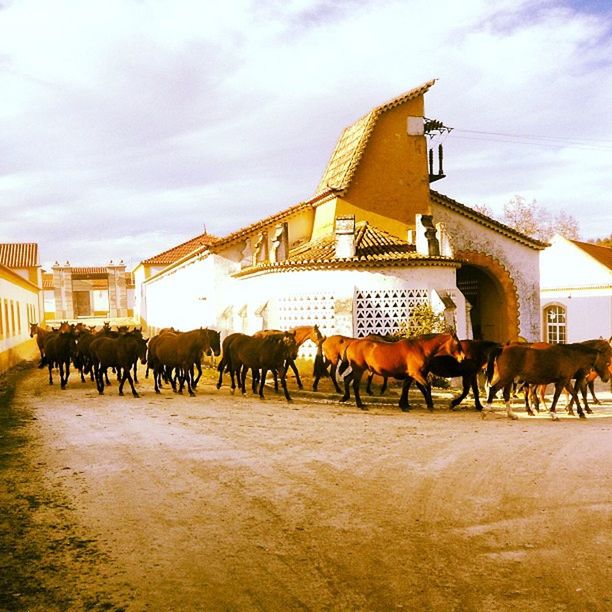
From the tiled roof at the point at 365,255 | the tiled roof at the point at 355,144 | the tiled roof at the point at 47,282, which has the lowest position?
the tiled roof at the point at 365,255

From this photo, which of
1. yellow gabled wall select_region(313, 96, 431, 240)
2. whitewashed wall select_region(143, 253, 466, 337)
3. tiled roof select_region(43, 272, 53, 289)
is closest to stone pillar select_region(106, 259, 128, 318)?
tiled roof select_region(43, 272, 53, 289)

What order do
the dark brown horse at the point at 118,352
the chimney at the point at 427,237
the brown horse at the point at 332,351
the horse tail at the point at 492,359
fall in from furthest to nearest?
the chimney at the point at 427,237
the brown horse at the point at 332,351
the dark brown horse at the point at 118,352
the horse tail at the point at 492,359

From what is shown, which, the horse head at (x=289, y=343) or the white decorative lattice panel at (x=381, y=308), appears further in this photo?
the white decorative lattice panel at (x=381, y=308)

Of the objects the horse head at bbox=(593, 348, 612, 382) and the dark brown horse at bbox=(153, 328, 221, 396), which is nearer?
the horse head at bbox=(593, 348, 612, 382)

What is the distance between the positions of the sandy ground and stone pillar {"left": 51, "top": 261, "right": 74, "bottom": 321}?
51829 millimetres

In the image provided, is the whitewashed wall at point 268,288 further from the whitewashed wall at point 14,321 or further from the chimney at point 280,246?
the whitewashed wall at point 14,321

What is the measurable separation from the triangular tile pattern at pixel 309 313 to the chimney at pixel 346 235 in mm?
1334

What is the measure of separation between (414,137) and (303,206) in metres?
5.04

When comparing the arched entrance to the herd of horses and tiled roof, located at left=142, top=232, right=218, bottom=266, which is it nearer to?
the herd of horses

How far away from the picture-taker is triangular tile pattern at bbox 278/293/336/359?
766 inches

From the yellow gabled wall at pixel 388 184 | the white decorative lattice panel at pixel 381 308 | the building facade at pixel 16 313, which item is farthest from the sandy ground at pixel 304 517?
the building facade at pixel 16 313

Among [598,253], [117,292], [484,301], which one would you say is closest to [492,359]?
[484,301]

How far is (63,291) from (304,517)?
58.8 meters

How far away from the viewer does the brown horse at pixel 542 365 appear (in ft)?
42.1
